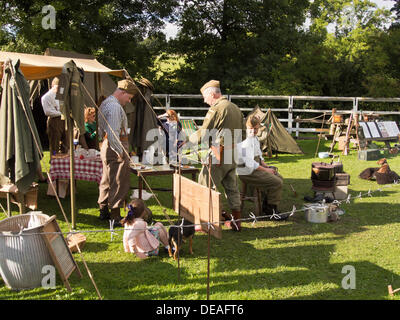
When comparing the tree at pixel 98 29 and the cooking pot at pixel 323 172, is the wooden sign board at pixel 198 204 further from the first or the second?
the tree at pixel 98 29

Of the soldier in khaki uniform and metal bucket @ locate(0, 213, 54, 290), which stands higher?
the soldier in khaki uniform

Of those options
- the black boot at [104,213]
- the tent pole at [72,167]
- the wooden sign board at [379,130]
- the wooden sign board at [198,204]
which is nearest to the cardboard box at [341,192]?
the wooden sign board at [198,204]

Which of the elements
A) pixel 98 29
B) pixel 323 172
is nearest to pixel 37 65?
pixel 323 172

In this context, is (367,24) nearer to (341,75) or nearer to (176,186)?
(341,75)

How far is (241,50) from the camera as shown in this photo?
22484 mm

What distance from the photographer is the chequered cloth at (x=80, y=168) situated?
7.15 meters

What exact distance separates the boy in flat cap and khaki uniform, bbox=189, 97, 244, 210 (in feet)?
3.20

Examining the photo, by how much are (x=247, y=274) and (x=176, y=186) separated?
55.3 inches

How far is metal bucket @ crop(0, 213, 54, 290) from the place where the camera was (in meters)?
4.20

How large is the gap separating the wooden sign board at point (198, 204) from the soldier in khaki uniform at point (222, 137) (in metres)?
0.81

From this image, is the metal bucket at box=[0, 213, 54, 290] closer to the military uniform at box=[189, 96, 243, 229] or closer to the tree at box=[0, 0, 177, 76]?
the military uniform at box=[189, 96, 243, 229]

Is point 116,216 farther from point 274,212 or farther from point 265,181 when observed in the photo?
point 274,212

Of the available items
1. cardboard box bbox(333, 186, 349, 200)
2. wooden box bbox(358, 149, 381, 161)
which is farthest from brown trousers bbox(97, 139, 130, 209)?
wooden box bbox(358, 149, 381, 161)

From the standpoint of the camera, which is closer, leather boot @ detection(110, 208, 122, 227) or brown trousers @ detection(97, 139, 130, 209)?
brown trousers @ detection(97, 139, 130, 209)
